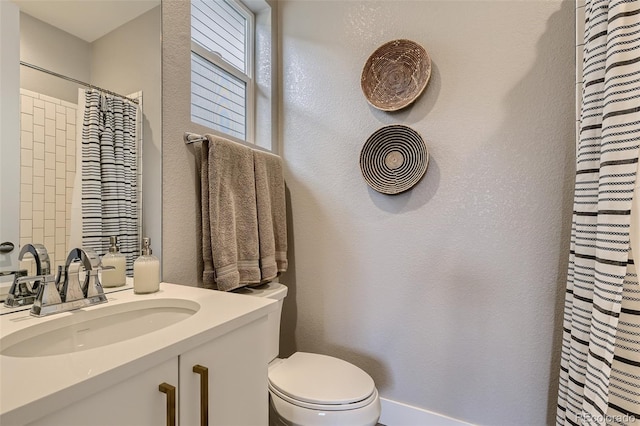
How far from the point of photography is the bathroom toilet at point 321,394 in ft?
3.58

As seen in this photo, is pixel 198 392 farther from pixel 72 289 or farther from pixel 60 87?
pixel 60 87

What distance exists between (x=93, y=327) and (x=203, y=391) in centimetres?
41

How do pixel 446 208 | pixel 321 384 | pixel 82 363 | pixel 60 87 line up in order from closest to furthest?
pixel 82 363 < pixel 60 87 < pixel 321 384 < pixel 446 208

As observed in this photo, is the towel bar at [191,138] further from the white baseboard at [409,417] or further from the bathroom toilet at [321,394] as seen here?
the white baseboard at [409,417]

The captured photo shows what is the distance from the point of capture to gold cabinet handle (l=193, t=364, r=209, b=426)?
2.22 ft

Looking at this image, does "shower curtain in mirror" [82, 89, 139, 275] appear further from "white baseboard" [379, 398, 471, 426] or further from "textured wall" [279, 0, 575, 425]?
"white baseboard" [379, 398, 471, 426]

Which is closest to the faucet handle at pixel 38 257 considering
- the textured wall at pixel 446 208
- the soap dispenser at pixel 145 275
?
the soap dispenser at pixel 145 275

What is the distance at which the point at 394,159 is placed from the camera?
1.53 m

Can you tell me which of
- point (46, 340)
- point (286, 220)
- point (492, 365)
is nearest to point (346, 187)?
point (286, 220)

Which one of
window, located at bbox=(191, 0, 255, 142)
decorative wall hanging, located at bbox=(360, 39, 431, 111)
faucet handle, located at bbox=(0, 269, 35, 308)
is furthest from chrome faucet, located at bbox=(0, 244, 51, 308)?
decorative wall hanging, located at bbox=(360, 39, 431, 111)

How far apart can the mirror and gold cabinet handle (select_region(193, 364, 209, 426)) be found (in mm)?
580

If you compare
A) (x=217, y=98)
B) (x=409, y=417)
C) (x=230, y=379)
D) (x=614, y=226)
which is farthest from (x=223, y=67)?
(x=409, y=417)

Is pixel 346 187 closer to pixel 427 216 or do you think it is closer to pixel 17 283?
pixel 427 216

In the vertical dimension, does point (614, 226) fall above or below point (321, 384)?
above
